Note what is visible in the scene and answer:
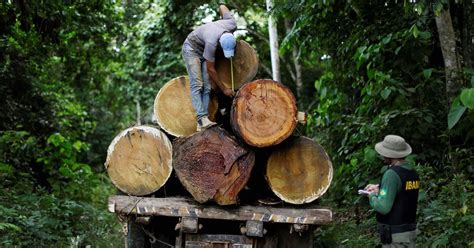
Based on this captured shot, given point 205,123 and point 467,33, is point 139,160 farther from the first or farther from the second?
point 467,33

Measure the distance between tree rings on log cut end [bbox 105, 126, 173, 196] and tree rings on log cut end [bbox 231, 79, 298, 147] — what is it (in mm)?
760

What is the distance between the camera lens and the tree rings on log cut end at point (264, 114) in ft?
16.7

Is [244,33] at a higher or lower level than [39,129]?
higher

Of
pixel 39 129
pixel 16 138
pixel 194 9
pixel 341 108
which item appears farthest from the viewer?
pixel 194 9

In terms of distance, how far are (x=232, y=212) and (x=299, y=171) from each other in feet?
2.31

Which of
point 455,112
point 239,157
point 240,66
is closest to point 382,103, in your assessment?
point 455,112

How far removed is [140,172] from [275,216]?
4.18 feet

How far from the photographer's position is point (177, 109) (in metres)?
5.93

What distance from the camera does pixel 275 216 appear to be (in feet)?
16.9

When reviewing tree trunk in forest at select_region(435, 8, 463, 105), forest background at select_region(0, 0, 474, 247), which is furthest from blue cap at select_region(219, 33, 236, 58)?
tree trunk in forest at select_region(435, 8, 463, 105)

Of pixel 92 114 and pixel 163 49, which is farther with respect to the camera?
pixel 92 114

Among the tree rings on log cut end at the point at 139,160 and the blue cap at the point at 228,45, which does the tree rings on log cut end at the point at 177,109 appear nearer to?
the tree rings on log cut end at the point at 139,160

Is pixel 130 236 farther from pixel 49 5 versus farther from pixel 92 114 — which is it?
pixel 92 114

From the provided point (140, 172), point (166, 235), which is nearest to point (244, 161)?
point (140, 172)
